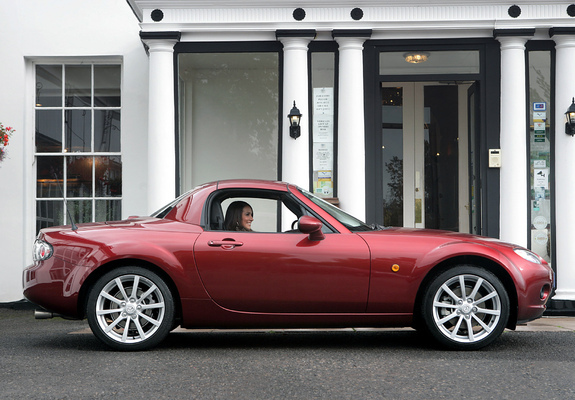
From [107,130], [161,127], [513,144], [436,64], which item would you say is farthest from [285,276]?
[107,130]

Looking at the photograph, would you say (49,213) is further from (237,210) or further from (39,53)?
(237,210)

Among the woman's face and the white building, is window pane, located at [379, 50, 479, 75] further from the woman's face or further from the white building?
the woman's face

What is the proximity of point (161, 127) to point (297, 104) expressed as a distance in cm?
183

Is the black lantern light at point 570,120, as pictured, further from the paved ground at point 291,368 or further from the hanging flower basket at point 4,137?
the hanging flower basket at point 4,137

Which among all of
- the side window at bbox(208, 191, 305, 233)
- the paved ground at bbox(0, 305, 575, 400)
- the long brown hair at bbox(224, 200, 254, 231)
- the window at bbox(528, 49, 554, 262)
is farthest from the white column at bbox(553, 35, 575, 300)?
the long brown hair at bbox(224, 200, 254, 231)

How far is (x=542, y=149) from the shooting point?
9047mm

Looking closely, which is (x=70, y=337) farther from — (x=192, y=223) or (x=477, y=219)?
(x=477, y=219)

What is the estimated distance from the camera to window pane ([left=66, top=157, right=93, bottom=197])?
10344mm

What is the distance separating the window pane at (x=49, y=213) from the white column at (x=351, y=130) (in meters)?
4.41

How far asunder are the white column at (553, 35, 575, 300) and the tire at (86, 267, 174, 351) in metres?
5.66

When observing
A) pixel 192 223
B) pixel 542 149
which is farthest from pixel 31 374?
pixel 542 149

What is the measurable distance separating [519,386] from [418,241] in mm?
1549

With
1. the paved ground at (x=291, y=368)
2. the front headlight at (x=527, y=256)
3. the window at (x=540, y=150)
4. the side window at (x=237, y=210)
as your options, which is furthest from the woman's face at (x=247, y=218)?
the window at (x=540, y=150)

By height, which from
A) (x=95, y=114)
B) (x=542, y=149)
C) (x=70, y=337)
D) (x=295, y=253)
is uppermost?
(x=95, y=114)
